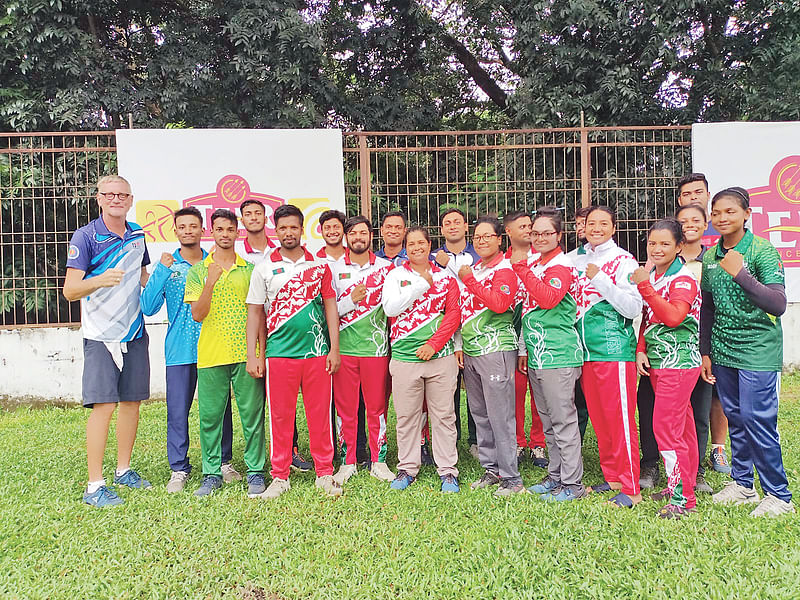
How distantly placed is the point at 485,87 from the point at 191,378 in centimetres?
942

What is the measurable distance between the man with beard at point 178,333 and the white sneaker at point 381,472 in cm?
125

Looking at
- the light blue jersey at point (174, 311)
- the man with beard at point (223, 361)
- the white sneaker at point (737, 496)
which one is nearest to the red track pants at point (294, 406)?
the man with beard at point (223, 361)

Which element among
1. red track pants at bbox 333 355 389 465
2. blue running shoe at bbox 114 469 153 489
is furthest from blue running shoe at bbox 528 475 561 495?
blue running shoe at bbox 114 469 153 489

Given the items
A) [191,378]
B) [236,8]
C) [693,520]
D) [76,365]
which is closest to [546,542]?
[693,520]

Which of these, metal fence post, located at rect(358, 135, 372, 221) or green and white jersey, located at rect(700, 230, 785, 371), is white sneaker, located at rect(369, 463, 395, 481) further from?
metal fence post, located at rect(358, 135, 372, 221)

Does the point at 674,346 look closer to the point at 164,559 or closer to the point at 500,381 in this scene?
the point at 500,381

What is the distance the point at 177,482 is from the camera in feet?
13.1

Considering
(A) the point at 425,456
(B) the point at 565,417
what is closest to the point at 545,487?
(B) the point at 565,417

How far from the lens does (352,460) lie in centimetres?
417

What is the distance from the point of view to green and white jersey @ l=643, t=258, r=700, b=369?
11.0 feet

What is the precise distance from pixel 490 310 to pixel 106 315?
7.83 feet

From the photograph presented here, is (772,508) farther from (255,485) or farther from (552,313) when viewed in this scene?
(255,485)

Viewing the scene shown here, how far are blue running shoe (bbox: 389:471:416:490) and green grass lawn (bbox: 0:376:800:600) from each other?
7cm

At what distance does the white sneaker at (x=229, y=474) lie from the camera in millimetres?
4145
